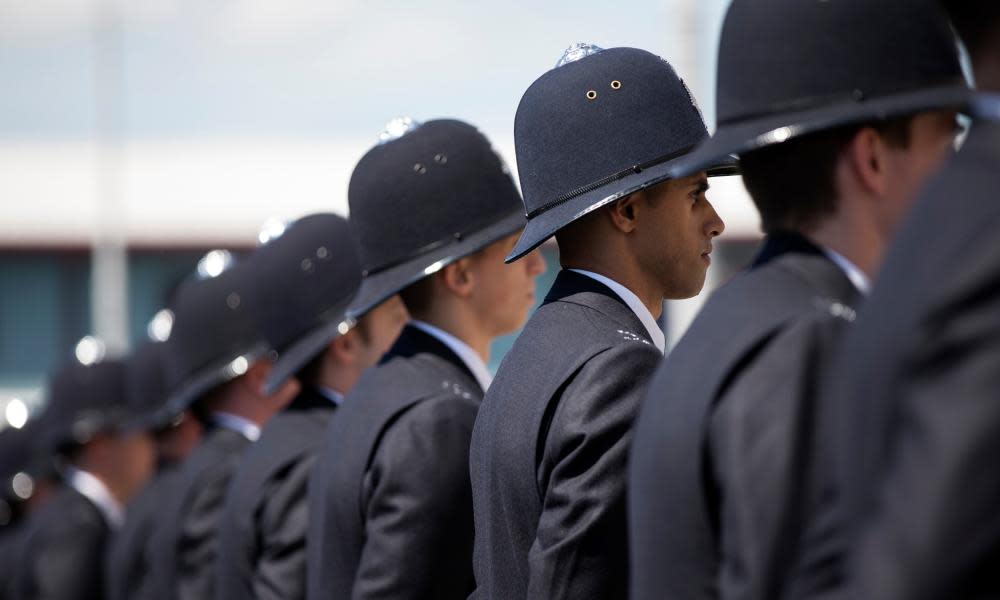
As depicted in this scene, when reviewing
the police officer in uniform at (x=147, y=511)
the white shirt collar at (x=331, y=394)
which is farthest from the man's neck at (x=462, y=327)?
the police officer in uniform at (x=147, y=511)

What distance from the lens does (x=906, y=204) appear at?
2244 mm

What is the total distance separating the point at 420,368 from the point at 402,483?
32 centimetres

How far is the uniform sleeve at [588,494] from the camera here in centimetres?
291

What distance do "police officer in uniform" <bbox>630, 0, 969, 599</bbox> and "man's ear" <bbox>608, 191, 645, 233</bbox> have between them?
0.92m

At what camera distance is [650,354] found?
10.0 feet

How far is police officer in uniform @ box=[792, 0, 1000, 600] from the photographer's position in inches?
62.5

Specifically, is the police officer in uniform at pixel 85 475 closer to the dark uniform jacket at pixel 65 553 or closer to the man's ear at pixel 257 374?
the dark uniform jacket at pixel 65 553

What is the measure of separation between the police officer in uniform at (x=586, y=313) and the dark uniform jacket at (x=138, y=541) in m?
4.03

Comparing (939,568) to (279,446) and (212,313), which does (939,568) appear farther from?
(212,313)

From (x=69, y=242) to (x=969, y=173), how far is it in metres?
22.3

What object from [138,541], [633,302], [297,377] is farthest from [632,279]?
[138,541]

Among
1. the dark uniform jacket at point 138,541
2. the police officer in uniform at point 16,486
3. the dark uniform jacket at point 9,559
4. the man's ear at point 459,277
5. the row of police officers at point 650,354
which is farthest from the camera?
the police officer in uniform at point 16,486

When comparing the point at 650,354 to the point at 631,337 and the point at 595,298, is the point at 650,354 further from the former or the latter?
the point at 595,298

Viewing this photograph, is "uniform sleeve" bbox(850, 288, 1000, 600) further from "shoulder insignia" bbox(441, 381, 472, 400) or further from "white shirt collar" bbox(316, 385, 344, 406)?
"white shirt collar" bbox(316, 385, 344, 406)
